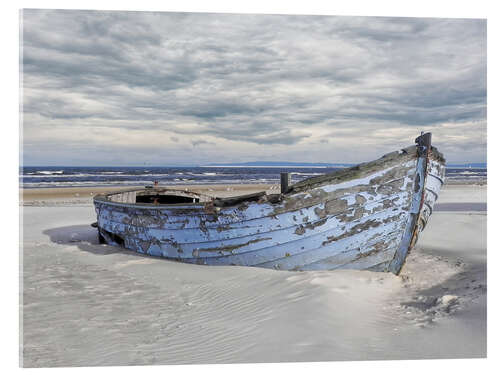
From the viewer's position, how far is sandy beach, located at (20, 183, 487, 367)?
121 inches

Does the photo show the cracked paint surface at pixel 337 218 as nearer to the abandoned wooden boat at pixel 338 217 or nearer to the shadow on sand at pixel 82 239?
the abandoned wooden boat at pixel 338 217

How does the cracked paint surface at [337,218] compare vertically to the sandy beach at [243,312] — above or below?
above

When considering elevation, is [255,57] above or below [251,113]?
above

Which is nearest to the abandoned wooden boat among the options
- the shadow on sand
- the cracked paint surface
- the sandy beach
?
the cracked paint surface

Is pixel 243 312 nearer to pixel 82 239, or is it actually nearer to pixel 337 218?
pixel 337 218

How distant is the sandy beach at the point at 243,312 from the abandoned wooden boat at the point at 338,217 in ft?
0.71

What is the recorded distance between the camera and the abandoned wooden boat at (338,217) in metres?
4.34

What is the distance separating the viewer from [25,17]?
4336 mm

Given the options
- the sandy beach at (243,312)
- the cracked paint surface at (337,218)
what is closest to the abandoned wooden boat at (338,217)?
the cracked paint surface at (337,218)

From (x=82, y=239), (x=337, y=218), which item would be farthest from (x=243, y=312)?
(x=82, y=239)

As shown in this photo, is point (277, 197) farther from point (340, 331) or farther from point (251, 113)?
point (251, 113)

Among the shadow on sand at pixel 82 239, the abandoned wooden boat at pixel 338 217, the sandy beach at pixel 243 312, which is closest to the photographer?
the sandy beach at pixel 243 312

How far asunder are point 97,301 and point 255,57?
413 centimetres

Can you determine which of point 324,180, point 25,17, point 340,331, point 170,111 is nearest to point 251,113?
point 170,111
